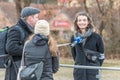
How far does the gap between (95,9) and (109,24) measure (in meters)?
2.13

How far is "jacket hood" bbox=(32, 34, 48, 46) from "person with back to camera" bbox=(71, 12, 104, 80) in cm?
119

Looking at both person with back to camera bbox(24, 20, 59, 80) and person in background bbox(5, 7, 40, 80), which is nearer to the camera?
person with back to camera bbox(24, 20, 59, 80)

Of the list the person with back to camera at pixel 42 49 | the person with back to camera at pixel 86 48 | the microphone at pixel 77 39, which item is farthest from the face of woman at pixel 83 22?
the person with back to camera at pixel 42 49

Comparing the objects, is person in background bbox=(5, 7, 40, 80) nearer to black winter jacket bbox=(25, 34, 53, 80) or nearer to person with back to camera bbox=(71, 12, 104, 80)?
black winter jacket bbox=(25, 34, 53, 80)

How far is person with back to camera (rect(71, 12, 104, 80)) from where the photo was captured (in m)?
6.68

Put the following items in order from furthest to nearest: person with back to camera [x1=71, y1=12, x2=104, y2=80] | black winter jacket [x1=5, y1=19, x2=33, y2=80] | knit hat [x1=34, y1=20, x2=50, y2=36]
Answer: person with back to camera [x1=71, y1=12, x2=104, y2=80], black winter jacket [x1=5, y1=19, x2=33, y2=80], knit hat [x1=34, y1=20, x2=50, y2=36]

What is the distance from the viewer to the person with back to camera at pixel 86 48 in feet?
21.9

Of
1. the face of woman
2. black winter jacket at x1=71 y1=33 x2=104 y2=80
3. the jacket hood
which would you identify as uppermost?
the face of woman

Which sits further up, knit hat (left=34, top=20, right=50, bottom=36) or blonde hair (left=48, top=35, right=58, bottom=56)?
knit hat (left=34, top=20, right=50, bottom=36)

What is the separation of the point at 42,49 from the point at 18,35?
535 millimetres

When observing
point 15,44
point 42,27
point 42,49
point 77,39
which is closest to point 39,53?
point 42,49

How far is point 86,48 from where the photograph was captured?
6711 mm

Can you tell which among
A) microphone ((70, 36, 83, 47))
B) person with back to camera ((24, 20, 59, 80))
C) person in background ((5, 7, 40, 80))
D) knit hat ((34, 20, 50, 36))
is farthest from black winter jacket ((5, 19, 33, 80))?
microphone ((70, 36, 83, 47))

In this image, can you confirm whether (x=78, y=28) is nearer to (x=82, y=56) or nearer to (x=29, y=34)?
(x=82, y=56)
